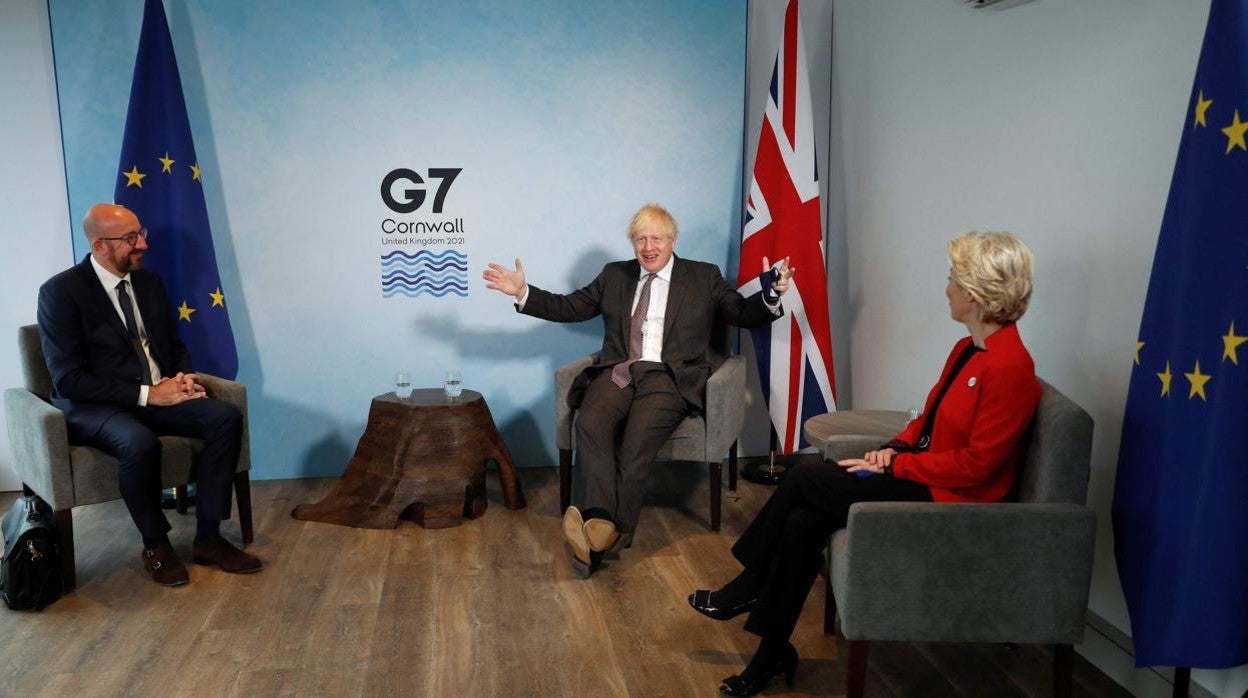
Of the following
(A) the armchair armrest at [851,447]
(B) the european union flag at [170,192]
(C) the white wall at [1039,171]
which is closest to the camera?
(C) the white wall at [1039,171]

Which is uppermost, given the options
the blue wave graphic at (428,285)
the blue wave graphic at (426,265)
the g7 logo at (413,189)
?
the g7 logo at (413,189)

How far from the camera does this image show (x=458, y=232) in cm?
488

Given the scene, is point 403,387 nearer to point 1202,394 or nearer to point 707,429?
point 707,429

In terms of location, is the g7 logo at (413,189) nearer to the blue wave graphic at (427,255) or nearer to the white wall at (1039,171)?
the blue wave graphic at (427,255)

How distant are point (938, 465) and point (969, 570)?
0.30 m

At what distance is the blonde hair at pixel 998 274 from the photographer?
264 centimetres

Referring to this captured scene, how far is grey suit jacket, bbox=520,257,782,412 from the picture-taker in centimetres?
433

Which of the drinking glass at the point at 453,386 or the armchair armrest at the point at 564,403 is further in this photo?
the drinking glass at the point at 453,386

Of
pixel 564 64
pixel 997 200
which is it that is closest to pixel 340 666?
pixel 997 200

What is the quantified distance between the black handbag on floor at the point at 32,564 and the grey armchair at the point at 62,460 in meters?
0.07

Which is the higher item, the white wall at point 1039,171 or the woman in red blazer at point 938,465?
the white wall at point 1039,171

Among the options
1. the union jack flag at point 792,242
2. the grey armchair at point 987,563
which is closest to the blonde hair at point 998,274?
the grey armchair at point 987,563

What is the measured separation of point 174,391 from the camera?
150 inches

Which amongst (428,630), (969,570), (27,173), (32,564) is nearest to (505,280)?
(428,630)
